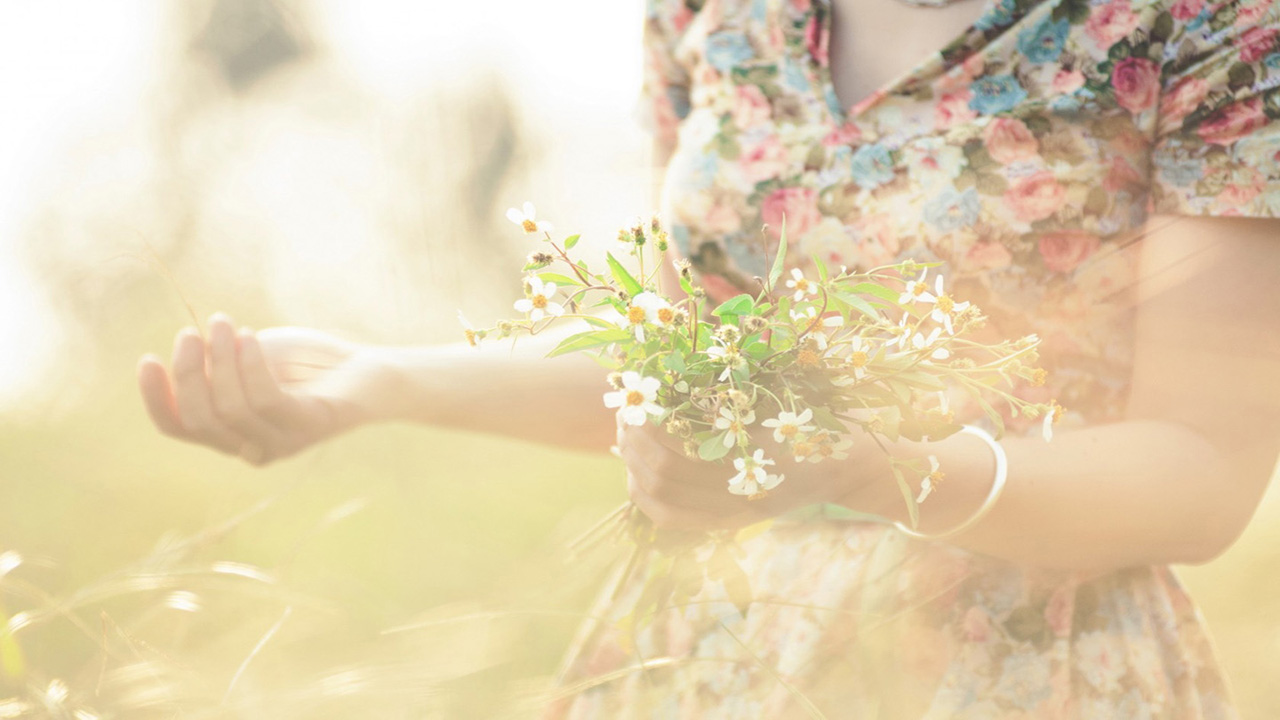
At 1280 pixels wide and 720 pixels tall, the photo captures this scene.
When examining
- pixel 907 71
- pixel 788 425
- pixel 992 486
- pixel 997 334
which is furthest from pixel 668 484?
pixel 907 71

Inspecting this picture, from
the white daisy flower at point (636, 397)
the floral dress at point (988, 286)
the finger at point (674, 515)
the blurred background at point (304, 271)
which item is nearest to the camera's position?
the white daisy flower at point (636, 397)

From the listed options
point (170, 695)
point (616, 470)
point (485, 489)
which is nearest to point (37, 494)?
point (485, 489)

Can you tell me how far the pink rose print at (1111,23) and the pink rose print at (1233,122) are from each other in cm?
9

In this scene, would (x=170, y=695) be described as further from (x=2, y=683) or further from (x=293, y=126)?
(x=293, y=126)

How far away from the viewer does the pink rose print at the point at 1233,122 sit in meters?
0.56

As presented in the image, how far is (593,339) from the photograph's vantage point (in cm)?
42

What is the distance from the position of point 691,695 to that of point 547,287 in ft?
1.37

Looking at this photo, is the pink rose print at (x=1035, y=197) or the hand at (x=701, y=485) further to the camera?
the pink rose print at (x=1035, y=197)

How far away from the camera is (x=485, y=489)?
8.09 feet

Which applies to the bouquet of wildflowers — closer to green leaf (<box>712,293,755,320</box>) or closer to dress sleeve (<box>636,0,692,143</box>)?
green leaf (<box>712,293,755,320</box>)

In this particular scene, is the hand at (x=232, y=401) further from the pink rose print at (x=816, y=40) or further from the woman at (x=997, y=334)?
the pink rose print at (x=816, y=40)

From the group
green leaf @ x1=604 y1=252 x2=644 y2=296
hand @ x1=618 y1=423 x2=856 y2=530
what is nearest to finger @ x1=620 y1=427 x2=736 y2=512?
hand @ x1=618 y1=423 x2=856 y2=530

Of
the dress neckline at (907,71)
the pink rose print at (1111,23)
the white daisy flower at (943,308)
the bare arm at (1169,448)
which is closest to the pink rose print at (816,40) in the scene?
the dress neckline at (907,71)

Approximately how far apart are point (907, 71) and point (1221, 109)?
0.76 feet
